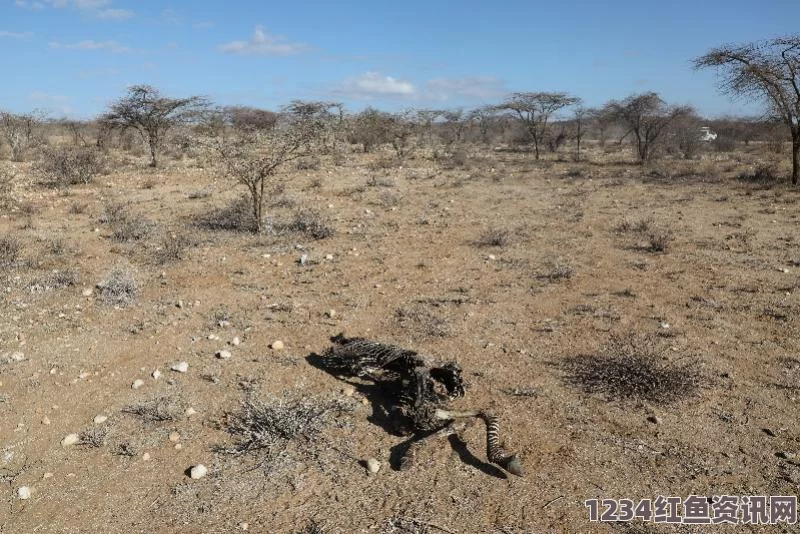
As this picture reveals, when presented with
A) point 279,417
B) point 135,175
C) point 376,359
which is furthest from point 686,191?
point 135,175

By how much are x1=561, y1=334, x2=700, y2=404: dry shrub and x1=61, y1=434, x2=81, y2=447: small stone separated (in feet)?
11.3

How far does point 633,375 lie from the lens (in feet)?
13.7

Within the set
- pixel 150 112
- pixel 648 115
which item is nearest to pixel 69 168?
pixel 150 112

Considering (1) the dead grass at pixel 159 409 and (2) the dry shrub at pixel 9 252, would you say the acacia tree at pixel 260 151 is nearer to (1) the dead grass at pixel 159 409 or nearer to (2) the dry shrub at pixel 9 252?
(2) the dry shrub at pixel 9 252

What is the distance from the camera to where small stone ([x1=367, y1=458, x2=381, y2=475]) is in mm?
3264

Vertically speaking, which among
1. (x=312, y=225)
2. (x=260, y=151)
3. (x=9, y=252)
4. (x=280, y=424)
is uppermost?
(x=260, y=151)

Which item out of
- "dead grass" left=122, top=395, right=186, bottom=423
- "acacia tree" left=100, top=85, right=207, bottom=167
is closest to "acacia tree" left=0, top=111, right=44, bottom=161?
"acacia tree" left=100, top=85, right=207, bottom=167

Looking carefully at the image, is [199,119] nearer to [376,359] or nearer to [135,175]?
[135,175]

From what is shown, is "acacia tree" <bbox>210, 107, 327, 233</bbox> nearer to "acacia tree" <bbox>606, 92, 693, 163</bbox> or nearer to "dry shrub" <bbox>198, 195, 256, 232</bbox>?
"dry shrub" <bbox>198, 195, 256, 232</bbox>

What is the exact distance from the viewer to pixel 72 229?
30.3 feet

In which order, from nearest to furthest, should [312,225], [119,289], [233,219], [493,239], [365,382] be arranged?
[365,382] < [119,289] < [493,239] < [312,225] < [233,219]

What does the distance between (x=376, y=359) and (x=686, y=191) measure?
1125cm

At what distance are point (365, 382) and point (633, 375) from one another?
203cm

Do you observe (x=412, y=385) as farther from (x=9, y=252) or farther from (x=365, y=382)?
(x=9, y=252)
